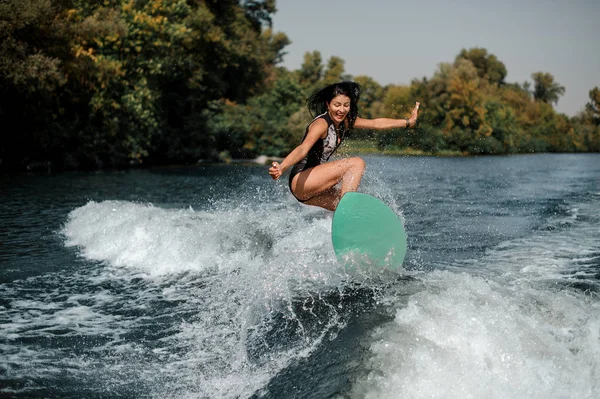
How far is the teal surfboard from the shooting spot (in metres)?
5.77

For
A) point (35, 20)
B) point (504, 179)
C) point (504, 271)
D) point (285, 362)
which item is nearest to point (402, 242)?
point (504, 271)

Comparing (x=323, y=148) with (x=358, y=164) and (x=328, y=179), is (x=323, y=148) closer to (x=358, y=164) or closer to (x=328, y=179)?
(x=328, y=179)

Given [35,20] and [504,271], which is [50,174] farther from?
[504,271]

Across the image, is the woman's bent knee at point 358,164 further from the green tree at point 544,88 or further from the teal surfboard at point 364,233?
the green tree at point 544,88

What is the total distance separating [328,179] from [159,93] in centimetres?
2296

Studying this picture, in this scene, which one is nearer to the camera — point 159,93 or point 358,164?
point 358,164

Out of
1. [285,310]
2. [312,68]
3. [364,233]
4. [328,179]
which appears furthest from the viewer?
[312,68]

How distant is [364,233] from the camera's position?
578cm

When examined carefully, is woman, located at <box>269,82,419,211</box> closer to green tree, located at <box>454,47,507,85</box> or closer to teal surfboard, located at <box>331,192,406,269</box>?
teal surfboard, located at <box>331,192,406,269</box>

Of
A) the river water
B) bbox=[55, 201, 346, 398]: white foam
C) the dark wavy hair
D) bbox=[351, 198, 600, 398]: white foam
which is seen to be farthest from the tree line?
bbox=[351, 198, 600, 398]: white foam

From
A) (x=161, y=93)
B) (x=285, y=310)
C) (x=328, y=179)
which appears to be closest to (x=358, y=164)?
(x=328, y=179)

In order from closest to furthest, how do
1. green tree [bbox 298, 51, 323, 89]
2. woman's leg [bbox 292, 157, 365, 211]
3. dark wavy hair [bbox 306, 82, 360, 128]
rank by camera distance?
woman's leg [bbox 292, 157, 365, 211] < dark wavy hair [bbox 306, 82, 360, 128] < green tree [bbox 298, 51, 323, 89]

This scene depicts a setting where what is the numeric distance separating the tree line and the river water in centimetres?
1326

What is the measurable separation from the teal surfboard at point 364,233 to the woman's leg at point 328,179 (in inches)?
11.4
